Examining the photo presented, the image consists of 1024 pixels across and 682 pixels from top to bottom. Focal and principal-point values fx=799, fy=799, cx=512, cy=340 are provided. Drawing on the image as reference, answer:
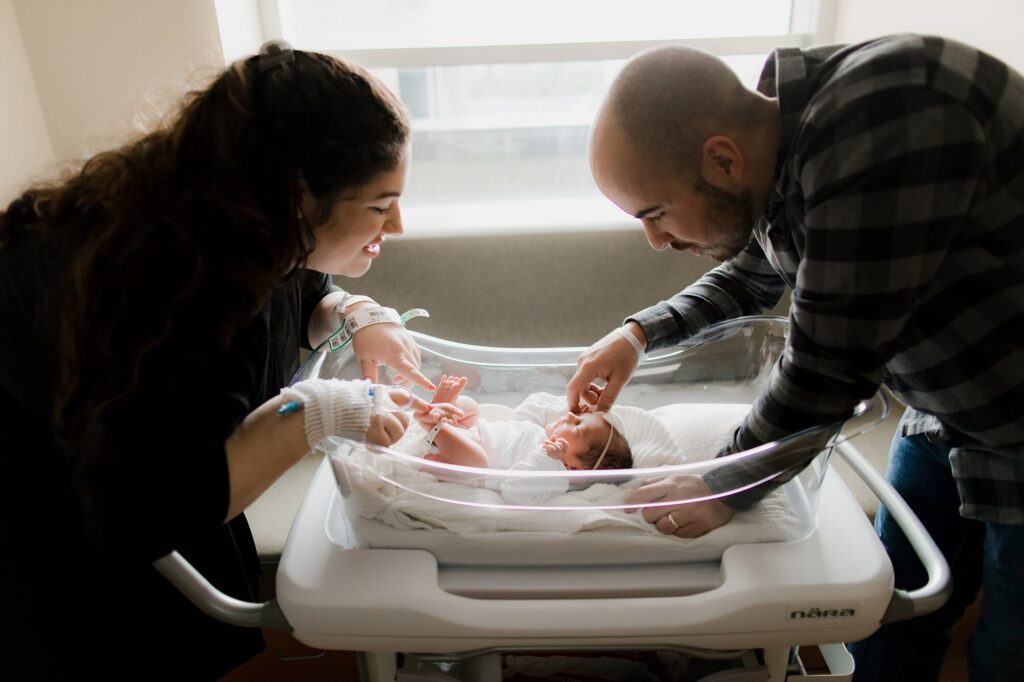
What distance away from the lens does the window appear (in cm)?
215

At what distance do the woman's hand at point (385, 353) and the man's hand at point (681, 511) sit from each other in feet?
1.46

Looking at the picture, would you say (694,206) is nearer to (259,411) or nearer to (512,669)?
(259,411)

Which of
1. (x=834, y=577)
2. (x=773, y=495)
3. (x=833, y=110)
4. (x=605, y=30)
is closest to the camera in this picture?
(x=833, y=110)

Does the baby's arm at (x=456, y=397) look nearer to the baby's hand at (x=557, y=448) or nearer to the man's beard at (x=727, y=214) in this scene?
the baby's hand at (x=557, y=448)

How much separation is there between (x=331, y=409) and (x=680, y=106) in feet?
1.88

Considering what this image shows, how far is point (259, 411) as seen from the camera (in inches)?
38.3

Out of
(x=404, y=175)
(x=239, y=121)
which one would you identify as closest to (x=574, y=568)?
(x=404, y=175)

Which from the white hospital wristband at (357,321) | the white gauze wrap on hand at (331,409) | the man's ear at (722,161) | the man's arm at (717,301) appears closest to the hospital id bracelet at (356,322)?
the white hospital wristband at (357,321)

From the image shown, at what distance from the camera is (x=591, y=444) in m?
1.29

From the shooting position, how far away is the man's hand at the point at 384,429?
1.01 m

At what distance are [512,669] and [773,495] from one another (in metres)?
0.49

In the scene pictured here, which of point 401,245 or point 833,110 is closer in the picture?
point 833,110

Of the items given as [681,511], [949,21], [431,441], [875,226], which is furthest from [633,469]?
[949,21]

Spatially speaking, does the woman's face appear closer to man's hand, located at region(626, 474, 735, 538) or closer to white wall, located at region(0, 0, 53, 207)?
man's hand, located at region(626, 474, 735, 538)
